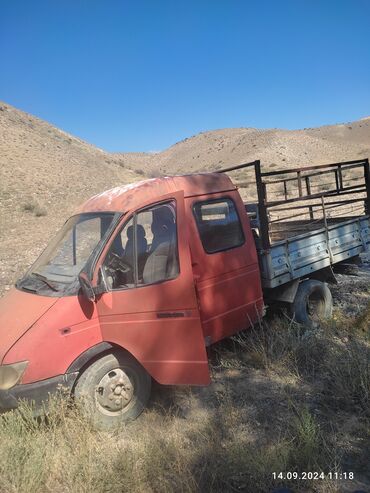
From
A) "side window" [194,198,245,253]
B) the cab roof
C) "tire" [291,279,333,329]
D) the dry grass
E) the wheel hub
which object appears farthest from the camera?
"tire" [291,279,333,329]

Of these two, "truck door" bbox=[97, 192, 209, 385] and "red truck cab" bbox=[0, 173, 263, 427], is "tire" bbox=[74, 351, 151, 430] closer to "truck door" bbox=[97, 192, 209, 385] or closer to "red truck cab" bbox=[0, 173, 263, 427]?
"red truck cab" bbox=[0, 173, 263, 427]

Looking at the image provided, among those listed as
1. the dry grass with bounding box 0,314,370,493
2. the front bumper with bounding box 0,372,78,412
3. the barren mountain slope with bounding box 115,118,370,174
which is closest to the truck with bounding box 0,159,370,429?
the front bumper with bounding box 0,372,78,412

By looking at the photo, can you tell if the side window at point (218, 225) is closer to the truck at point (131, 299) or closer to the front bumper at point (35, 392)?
the truck at point (131, 299)

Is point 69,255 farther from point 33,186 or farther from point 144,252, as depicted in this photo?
point 33,186

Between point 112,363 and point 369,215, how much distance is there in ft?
16.8

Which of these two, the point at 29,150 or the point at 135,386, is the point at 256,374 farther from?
the point at 29,150

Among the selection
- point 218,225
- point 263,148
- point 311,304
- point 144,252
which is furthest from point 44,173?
point 263,148

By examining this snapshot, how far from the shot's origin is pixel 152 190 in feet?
14.0

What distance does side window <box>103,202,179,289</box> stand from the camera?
3.94m

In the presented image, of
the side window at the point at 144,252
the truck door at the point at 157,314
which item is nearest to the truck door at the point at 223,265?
the side window at the point at 144,252

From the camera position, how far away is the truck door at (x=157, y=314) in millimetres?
3740

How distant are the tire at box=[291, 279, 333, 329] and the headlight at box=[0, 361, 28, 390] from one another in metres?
3.38

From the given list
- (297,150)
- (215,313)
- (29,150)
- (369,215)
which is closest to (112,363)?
(215,313)

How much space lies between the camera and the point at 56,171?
26.5 m
